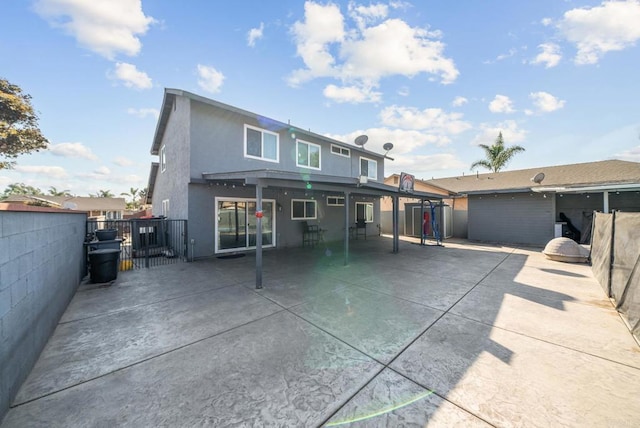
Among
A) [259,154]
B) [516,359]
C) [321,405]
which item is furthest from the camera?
[259,154]

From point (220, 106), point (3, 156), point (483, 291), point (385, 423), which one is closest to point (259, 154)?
point (220, 106)

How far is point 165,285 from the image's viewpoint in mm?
5285

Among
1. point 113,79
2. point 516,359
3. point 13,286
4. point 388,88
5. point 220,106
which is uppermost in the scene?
point 388,88

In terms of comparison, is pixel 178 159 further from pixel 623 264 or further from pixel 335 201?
pixel 623 264

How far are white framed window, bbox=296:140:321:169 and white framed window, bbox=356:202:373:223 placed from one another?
4.00 m

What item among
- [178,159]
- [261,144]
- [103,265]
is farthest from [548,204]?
[103,265]

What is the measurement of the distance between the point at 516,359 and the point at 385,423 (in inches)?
74.3

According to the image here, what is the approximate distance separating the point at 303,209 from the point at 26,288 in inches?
351

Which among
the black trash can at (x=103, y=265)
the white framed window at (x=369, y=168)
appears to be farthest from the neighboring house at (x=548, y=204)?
the black trash can at (x=103, y=265)

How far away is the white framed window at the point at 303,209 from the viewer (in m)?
10.5

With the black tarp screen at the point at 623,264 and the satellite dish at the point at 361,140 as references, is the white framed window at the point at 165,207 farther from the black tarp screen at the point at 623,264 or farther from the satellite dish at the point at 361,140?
the black tarp screen at the point at 623,264

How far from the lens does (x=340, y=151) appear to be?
494 inches

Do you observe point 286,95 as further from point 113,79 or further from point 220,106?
point 113,79

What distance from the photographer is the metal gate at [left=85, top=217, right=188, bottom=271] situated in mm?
7073
